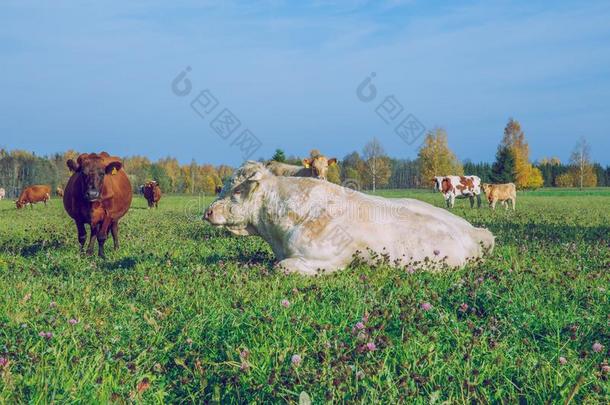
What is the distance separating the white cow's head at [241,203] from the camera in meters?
8.10

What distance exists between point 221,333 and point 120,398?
1.25m

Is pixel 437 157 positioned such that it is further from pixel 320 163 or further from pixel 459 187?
pixel 320 163

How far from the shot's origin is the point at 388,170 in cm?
12300

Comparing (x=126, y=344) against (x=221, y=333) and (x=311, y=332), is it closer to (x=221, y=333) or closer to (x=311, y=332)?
(x=221, y=333)

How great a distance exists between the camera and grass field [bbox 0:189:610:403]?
12.0ft

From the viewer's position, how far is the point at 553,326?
488 centimetres

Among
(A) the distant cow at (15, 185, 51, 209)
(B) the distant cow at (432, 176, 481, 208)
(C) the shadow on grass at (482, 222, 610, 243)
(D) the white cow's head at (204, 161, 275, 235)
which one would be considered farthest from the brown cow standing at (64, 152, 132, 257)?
(A) the distant cow at (15, 185, 51, 209)

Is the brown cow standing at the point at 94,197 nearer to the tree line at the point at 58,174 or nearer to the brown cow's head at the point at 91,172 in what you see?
the brown cow's head at the point at 91,172

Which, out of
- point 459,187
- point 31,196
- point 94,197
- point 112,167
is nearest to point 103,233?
point 94,197

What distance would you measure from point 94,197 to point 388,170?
4470 inches

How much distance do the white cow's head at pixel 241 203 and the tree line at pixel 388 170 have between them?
67.3 m

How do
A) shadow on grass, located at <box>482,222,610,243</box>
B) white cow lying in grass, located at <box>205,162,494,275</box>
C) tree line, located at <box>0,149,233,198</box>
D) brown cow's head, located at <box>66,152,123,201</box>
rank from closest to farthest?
white cow lying in grass, located at <box>205,162,494,275</box> < brown cow's head, located at <box>66,152,123,201</box> < shadow on grass, located at <box>482,222,610,243</box> < tree line, located at <box>0,149,233,198</box>

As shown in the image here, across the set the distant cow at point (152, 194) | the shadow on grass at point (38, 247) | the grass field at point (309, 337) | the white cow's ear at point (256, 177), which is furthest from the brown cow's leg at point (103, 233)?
the distant cow at point (152, 194)

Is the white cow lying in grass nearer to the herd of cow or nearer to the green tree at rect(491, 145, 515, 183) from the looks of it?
the herd of cow
